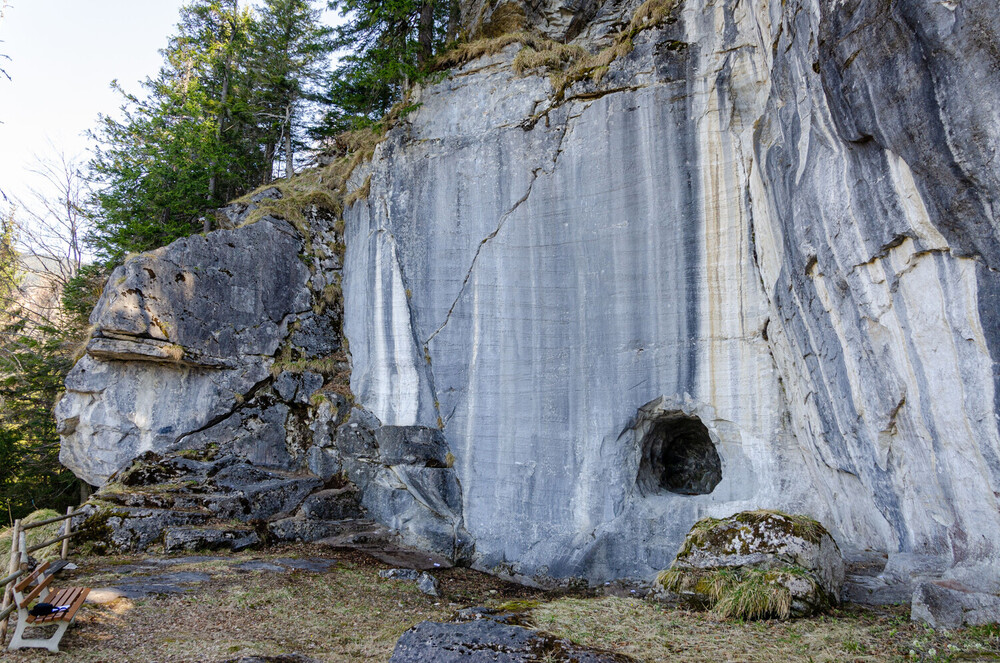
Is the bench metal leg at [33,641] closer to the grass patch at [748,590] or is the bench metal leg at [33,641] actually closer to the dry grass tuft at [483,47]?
the grass patch at [748,590]

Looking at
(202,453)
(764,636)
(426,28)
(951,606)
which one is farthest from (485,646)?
(426,28)

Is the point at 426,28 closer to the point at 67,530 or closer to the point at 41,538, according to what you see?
the point at 67,530

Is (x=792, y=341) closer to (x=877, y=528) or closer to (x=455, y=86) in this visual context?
(x=877, y=528)

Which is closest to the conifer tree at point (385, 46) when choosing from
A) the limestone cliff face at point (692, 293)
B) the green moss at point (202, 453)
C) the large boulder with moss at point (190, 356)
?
the limestone cliff face at point (692, 293)

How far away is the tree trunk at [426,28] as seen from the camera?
1436cm

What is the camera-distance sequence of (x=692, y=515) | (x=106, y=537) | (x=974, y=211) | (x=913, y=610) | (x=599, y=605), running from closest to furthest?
(x=974, y=211), (x=913, y=610), (x=599, y=605), (x=692, y=515), (x=106, y=537)

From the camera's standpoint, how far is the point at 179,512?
1076cm

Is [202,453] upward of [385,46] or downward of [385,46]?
downward

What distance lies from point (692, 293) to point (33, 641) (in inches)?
355

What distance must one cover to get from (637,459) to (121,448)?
407 inches

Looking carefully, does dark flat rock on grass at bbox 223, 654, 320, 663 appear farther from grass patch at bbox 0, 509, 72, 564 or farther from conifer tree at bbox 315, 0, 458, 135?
conifer tree at bbox 315, 0, 458, 135

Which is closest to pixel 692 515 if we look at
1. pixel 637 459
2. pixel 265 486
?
pixel 637 459

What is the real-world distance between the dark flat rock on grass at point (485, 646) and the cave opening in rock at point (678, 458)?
5414 mm

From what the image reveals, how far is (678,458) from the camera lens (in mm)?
11070
